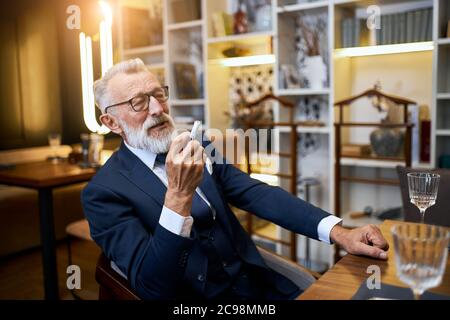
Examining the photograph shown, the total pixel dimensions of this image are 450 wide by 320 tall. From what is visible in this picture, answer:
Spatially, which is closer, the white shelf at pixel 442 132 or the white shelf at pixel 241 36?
the white shelf at pixel 442 132

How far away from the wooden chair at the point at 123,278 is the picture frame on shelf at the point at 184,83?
7.60 ft

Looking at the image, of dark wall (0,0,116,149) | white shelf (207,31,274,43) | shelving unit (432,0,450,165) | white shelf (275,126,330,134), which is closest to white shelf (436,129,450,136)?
shelving unit (432,0,450,165)

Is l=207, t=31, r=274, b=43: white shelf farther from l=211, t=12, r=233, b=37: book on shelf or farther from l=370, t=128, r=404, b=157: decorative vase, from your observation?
l=370, t=128, r=404, b=157: decorative vase

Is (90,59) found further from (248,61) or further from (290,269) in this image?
(290,269)

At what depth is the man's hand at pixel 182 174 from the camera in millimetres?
1177

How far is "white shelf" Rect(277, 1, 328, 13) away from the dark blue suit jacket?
5.20 ft

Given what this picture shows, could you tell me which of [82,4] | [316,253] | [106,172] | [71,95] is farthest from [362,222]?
[82,4]

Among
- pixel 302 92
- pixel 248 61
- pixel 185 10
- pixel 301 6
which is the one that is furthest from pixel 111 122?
pixel 185 10

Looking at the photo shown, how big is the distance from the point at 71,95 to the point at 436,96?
3418 millimetres

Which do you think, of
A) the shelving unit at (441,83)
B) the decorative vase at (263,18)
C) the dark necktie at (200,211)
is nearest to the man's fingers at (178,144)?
the dark necktie at (200,211)

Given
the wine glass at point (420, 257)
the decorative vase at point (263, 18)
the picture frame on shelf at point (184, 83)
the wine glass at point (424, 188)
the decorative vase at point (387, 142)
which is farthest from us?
the picture frame on shelf at point (184, 83)

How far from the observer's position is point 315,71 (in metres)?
2.96

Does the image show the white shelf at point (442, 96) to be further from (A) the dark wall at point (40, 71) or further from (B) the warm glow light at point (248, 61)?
(A) the dark wall at point (40, 71)

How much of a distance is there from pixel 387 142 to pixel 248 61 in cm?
133
